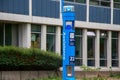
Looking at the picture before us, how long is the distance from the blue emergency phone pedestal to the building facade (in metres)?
16.0

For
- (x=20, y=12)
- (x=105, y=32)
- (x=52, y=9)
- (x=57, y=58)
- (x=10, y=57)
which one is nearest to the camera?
(x=10, y=57)

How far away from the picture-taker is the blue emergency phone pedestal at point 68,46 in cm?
1567

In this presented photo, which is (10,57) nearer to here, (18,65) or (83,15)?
(18,65)

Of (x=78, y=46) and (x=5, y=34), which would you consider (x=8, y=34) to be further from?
(x=78, y=46)

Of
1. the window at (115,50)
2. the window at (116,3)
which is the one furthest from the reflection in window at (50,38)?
the window at (116,3)

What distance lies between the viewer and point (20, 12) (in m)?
32.8

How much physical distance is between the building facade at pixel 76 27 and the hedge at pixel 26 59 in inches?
165

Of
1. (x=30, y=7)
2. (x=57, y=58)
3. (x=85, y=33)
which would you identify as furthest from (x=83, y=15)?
(x=57, y=58)

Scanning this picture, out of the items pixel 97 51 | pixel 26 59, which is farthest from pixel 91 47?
pixel 26 59

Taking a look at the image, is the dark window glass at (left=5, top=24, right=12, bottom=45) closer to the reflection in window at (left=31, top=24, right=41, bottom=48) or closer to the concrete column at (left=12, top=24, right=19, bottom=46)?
the concrete column at (left=12, top=24, right=19, bottom=46)

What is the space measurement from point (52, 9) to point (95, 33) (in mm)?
5856

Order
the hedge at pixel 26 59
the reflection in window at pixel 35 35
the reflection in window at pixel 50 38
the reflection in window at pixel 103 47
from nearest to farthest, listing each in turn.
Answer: the hedge at pixel 26 59 → the reflection in window at pixel 35 35 → the reflection in window at pixel 50 38 → the reflection in window at pixel 103 47

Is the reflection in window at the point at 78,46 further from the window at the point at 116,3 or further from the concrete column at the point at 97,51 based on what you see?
the window at the point at 116,3

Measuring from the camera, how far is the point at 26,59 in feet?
91.4
